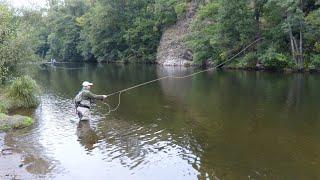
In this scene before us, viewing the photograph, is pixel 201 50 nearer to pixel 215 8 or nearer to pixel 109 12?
pixel 215 8

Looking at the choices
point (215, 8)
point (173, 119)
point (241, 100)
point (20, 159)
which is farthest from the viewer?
point (215, 8)

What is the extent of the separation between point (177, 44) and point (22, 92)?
5195 cm

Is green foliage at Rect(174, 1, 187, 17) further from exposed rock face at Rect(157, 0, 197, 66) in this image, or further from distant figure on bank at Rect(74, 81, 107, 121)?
distant figure on bank at Rect(74, 81, 107, 121)

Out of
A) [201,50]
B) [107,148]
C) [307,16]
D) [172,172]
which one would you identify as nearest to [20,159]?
[107,148]

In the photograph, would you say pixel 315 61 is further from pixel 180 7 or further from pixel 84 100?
pixel 84 100

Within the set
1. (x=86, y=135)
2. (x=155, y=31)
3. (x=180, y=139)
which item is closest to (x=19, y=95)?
(x=86, y=135)

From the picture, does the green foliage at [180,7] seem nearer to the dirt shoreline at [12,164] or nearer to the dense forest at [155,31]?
the dense forest at [155,31]

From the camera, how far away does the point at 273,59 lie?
51.8 meters

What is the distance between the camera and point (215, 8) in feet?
198

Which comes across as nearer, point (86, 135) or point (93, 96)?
→ point (86, 135)

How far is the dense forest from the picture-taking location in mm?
34656

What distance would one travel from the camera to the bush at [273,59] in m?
50.8

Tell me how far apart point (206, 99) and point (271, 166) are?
15.3 meters

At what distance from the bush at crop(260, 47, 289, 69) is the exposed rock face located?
766 inches
